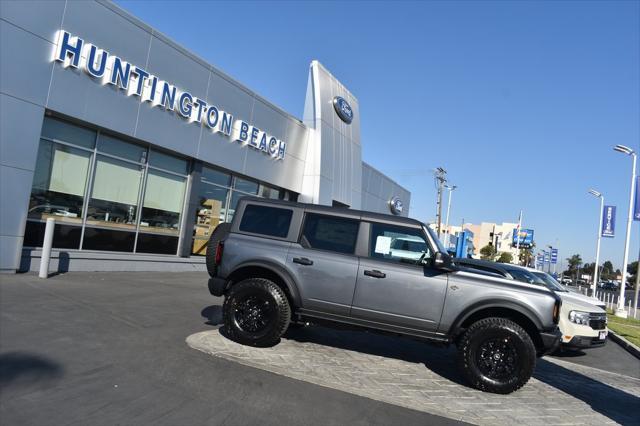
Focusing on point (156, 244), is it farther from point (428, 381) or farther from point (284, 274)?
point (428, 381)

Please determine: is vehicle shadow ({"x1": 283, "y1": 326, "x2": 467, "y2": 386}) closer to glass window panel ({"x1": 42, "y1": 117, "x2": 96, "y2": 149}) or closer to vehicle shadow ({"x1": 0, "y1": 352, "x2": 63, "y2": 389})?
vehicle shadow ({"x1": 0, "y1": 352, "x2": 63, "y2": 389})

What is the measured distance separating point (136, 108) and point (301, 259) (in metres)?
8.15

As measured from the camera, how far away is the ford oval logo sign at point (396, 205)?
32656mm

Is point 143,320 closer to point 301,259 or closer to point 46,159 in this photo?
point 301,259

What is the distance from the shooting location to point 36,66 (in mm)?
9797

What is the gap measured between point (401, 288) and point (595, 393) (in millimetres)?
3102

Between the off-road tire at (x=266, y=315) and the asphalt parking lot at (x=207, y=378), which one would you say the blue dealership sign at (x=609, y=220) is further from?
the off-road tire at (x=266, y=315)

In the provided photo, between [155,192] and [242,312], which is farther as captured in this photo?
[155,192]

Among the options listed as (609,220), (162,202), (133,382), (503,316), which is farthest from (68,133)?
A: (609,220)

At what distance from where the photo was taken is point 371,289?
6.04 metres

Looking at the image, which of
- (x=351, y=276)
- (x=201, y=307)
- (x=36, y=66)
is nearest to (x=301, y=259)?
(x=351, y=276)

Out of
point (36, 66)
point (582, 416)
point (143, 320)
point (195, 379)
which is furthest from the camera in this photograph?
point (36, 66)

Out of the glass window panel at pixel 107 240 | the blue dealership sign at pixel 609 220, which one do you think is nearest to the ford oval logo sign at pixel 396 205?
the blue dealership sign at pixel 609 220

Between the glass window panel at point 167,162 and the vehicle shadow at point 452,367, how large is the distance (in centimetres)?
793
